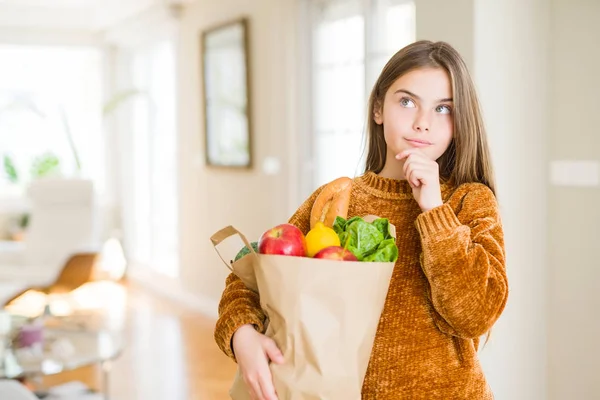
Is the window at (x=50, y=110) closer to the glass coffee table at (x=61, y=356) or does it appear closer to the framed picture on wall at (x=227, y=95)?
the framed picture on wall at (x=227, y=95)

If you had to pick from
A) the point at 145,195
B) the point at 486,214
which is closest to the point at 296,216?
the point at 486,214

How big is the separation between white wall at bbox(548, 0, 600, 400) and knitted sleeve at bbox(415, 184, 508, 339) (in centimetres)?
162

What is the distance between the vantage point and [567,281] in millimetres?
2686

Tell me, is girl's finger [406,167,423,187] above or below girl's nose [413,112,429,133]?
below

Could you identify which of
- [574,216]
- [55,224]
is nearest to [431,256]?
[574,216]

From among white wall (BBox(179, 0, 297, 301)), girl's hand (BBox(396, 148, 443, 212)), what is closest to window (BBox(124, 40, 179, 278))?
white wall (BBox(179, 0, 297, 301))

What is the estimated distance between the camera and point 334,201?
122cm

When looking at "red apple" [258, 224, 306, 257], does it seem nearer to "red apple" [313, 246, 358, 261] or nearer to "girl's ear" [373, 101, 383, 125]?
"red apple" [313, 246, 358, 261]

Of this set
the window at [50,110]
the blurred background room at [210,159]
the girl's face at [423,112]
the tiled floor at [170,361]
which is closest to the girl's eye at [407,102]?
the girl's face at [423,112]

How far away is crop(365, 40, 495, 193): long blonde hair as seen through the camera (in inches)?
47.7

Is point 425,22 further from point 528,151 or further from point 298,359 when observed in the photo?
point 298,359

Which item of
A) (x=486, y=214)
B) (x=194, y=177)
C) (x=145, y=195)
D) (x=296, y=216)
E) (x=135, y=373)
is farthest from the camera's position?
(x=145, y=195)

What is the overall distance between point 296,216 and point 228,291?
0.19 meters

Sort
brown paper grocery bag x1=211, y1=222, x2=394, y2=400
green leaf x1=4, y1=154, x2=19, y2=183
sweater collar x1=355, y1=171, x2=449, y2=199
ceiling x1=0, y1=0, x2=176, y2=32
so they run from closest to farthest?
1. brown paper grocery bag x1=211, y1=222, x2=394, y2=400
2. sweater collar x1=355, y1=171, x2=449, y2=199
3. ceiling x1=0, y1=0, x2=176, y2=32
4. green leaf x1=4, y1=154, x2=19, y2=183
